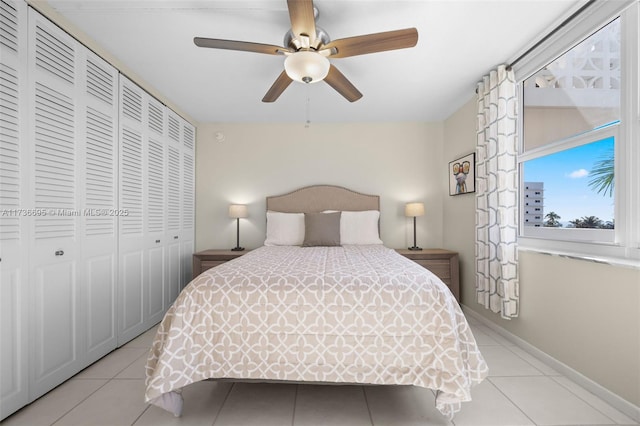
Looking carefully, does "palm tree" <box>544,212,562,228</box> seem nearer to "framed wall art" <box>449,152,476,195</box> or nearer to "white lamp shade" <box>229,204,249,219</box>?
"framed wall art" <box>449,152,476,195</box>

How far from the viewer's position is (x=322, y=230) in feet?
10.8

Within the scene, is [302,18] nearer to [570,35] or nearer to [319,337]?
[319,337]

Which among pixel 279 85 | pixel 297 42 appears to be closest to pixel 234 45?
pixel 297 42

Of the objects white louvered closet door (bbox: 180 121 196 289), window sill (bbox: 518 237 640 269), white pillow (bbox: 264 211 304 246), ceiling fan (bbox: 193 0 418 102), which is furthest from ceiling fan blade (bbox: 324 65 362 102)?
white louvered closet door (bbox: 180 121 196 289)

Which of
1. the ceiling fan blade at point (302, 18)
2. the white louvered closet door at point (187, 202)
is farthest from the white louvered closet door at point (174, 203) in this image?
the ceiling fan blade at point (302, 18)

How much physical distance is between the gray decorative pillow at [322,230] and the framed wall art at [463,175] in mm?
1494

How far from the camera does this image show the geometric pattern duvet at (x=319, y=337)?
1.46 m

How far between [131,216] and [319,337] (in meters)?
2.09

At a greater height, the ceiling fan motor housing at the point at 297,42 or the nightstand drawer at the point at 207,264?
the ceiling fan motor housing at the point at 297,42

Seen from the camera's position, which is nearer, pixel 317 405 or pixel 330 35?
pixel 317 405

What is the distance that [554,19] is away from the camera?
1936 millimetres

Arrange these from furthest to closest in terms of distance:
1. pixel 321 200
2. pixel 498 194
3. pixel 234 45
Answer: pixel 321 200
pixel 498 194
pixel 234 45

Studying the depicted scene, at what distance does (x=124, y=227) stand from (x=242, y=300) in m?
1.60

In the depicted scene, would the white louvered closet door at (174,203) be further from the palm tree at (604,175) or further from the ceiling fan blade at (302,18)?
the palm tree at (604,175)
